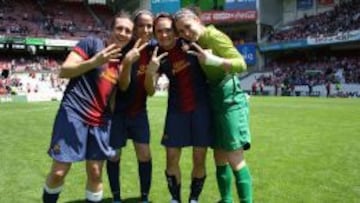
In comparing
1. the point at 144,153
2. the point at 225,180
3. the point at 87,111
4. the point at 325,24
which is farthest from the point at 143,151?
the point at 325,24

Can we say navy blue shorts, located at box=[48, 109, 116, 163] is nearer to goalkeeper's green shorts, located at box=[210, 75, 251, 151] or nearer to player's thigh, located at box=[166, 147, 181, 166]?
player's thigh, located at box=[166, 147, 181, 166]

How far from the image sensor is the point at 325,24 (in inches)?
2159

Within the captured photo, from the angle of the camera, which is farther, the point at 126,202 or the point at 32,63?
the point at 32,63

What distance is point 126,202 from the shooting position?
661 centimetres

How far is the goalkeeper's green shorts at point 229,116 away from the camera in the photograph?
551 cm

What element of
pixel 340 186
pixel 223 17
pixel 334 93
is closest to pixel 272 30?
pixel 223 17

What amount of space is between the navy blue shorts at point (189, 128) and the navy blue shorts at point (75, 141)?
924mm

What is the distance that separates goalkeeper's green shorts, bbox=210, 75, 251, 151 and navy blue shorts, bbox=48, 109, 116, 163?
1.22 meters

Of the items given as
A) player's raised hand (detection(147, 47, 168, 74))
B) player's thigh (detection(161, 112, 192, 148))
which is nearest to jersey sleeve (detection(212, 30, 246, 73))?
player's raised hand (detection(147, 47, 168, 74))

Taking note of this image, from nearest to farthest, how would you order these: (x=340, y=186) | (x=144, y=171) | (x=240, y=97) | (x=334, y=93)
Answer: (x=240, y=97) → (x=144, y=171) → (x=340, y=186) → (x=334, y=93)

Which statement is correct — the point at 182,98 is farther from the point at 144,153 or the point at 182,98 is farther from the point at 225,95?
the point at 144,153

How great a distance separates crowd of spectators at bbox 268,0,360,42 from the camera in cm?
5100

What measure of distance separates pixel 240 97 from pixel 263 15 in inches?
2308

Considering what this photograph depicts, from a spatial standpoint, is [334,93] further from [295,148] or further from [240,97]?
[240,97]
